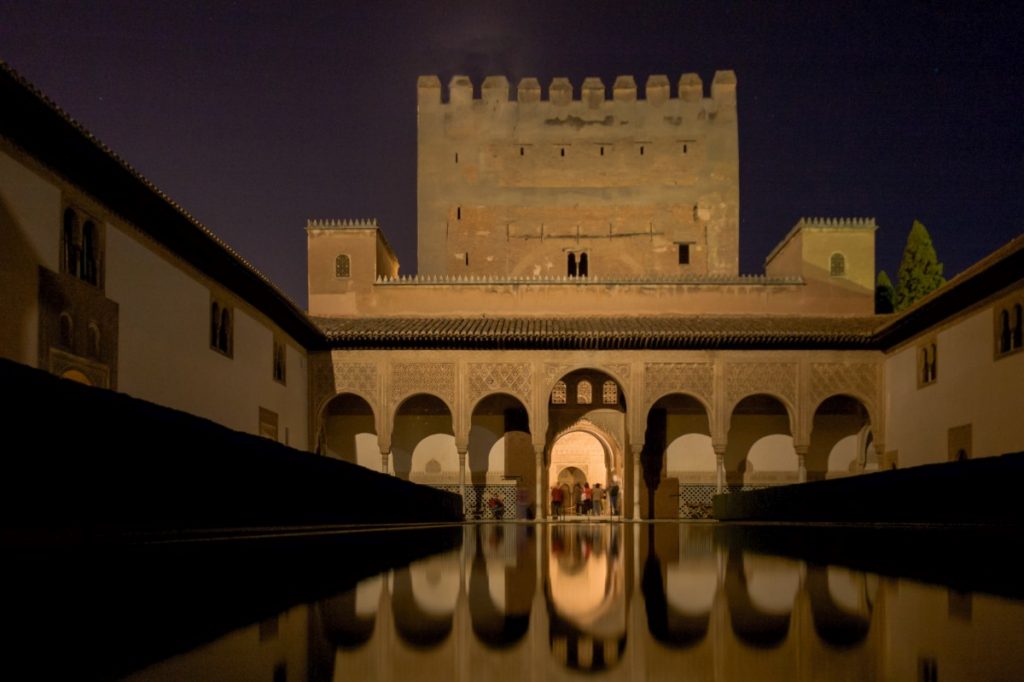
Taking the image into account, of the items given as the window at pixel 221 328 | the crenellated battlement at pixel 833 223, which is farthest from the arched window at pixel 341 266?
the crenellated battlement at pixel 833 223

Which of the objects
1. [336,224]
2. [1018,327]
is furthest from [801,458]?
[336,224]

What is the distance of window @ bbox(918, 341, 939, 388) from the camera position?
1282 cm

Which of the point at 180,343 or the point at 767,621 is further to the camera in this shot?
the point at 180,343

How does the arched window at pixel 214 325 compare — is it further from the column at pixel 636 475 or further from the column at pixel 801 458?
the column at pixel 801 458

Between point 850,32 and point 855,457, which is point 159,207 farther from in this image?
point 850,32

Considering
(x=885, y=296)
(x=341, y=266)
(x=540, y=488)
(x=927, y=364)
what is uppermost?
(x=885, y=296)

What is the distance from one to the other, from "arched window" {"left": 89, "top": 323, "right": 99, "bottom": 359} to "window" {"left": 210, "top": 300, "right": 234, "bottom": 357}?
2.83m

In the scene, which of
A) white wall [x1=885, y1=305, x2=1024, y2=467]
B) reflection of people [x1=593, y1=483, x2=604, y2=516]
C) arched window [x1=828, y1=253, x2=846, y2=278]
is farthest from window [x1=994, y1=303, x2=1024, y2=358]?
reflection of people [x1=593, y1=483, x2=604, y2=516]

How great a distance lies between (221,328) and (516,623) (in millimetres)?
10315

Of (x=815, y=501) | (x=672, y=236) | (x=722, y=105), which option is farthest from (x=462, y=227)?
(x=815, y=501)

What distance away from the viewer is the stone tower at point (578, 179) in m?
23.2

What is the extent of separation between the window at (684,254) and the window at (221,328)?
49.3 ft

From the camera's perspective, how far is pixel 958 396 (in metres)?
11.9

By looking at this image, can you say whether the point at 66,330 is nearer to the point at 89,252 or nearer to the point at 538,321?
the point at 89,252
